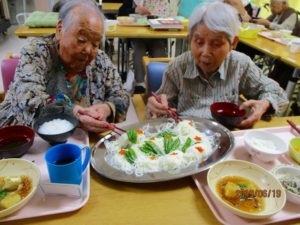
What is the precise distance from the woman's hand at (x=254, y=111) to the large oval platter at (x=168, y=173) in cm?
16

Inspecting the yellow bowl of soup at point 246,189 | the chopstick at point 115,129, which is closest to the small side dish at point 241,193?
the yellow bowl of soup at point 246,189

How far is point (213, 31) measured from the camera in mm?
1330

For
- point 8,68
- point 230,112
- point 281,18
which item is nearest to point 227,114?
point 230,112

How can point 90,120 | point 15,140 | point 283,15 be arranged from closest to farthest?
point 15,140, point 90,120, point 283,15

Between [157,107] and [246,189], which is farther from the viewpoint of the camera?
[157,107]

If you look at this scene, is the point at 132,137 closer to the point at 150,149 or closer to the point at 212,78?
the point at 150,149

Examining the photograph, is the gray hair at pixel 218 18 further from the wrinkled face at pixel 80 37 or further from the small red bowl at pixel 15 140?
the small red bowl at pixel 15 140

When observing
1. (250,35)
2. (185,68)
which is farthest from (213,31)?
(250,35)

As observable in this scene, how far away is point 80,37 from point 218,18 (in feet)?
2.25

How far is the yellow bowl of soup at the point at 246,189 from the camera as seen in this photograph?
788 mm

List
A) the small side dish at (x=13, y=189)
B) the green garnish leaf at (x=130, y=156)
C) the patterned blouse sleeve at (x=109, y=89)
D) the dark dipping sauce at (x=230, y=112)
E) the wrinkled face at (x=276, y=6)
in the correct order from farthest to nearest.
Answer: the wrinkled face at (x=276, y=6) < the patterned blouse sleeve at (x=109, y=89) < the dark dipping sauce at (x=230, y=112) < the green garnish leaf at (x=130, y=156) < the small side dish at (x=13, y=189)

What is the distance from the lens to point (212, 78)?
157 cm

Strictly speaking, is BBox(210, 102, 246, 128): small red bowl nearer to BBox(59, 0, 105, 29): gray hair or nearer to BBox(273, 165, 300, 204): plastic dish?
BBox(273, 165, 300, 204): plastic dish

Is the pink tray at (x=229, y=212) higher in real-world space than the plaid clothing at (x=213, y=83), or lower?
lower
